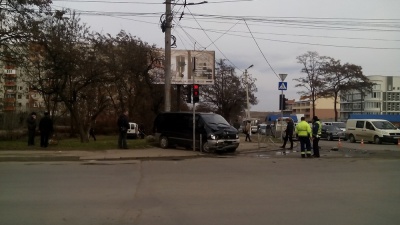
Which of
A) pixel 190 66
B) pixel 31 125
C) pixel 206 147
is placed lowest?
pixel 206 147

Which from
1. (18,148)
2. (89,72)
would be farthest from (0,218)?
(89,72)

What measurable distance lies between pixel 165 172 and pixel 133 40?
28121 mm

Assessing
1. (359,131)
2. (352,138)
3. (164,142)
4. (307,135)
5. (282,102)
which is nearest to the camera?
(307,135)

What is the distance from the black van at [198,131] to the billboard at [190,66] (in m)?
11.9

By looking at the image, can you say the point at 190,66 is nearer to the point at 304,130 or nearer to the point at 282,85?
the point at 282,85

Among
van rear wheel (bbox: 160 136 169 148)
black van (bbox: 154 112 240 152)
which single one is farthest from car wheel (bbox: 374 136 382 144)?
van rear wheel (bbox: 160 136 169 148)

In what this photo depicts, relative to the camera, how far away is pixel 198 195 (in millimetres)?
8297

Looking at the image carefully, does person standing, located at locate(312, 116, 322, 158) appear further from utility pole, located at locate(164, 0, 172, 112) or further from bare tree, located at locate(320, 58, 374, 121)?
bare tree, located at locate(320, 58, 374, 121)

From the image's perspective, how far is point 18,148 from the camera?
59.6 ft

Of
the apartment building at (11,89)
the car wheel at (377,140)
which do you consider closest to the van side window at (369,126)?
the car wheel at (377,140)

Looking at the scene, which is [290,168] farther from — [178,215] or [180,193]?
[178,215]

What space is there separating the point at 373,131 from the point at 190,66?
15812 mm

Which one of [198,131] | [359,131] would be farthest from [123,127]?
[359,131]

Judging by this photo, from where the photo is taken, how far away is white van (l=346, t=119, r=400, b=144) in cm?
2772
